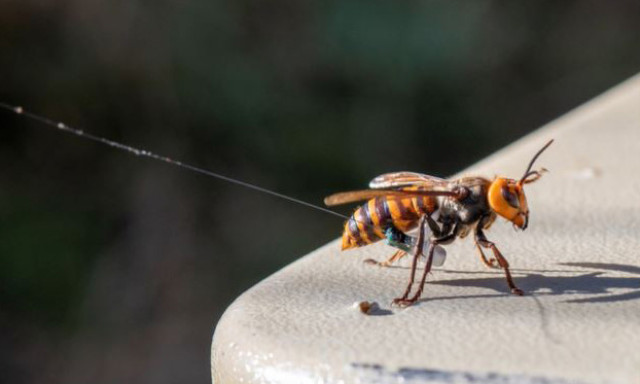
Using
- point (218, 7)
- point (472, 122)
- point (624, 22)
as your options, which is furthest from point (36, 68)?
point (624, 22)

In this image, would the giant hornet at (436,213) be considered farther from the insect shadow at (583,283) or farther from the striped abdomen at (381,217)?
the insect shadow at (583,283)

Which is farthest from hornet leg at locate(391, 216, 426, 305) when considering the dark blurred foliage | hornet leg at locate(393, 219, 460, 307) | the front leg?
the dark blurred foliage

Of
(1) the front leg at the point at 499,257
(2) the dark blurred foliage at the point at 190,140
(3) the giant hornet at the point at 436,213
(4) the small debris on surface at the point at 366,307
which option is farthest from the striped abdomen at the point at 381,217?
(2) the dark blurred foliage at the point at 190,140

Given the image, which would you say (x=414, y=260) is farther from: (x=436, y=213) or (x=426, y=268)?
(x=436, y=213)

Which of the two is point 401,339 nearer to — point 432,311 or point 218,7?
point 432,311

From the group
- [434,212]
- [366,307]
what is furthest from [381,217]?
[366,307]

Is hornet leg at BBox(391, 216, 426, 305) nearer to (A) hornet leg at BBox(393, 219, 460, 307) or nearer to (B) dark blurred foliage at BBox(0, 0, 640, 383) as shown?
(A) hornet leg at BBox(393, 219, 460, 307)
